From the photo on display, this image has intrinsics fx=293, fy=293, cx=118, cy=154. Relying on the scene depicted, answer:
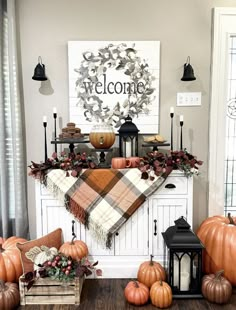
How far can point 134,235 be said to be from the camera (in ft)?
7.43

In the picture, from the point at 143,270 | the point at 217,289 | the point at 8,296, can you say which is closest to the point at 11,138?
the point at 8,296

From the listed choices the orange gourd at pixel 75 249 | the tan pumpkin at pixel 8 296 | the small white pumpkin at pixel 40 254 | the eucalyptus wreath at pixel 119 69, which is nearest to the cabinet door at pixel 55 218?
the orange gourd at pixel 75 249

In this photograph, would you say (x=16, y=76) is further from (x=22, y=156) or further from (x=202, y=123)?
(x=202, y=123)

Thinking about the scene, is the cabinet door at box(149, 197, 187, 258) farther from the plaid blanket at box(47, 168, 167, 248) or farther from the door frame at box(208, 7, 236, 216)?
the door frame at box(208, 7, 236, 216)

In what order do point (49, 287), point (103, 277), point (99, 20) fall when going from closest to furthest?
point (49, 287) < point (103, 277) < point (99, 20)

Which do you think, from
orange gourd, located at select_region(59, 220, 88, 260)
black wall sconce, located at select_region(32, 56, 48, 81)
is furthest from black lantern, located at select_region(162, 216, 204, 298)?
black wall sconce, located at select_region(32, 56, 48, 81)

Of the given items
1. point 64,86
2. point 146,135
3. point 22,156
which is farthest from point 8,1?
point 146,135

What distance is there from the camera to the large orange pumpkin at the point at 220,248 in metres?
2.15

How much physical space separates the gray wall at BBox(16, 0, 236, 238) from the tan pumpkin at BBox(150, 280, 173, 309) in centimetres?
124

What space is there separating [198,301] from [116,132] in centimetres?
144

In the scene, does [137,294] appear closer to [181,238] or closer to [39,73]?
[181,238]

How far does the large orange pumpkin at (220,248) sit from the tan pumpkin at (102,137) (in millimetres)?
1029

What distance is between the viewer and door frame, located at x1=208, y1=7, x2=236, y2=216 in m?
2.50

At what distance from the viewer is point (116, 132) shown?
2562 mm
